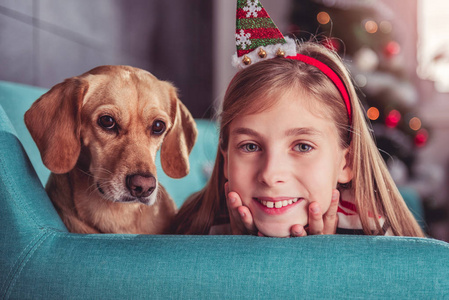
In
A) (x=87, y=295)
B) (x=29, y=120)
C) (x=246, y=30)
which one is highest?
(x=246, y=30)

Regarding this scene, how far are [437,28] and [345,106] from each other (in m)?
4.13

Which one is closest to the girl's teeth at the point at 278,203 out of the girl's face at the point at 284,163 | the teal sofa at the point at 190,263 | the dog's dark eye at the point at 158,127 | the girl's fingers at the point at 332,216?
the girl's face at the point at 284,163

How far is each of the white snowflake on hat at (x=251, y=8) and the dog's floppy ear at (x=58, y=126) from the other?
18.0 inches

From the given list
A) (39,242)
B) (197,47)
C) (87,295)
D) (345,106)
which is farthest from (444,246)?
(197,47)

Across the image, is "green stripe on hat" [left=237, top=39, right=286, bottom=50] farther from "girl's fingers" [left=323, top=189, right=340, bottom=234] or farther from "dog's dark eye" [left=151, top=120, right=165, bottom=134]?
"girl's fingers" [left=323, top=189, right=340, bottom=234]

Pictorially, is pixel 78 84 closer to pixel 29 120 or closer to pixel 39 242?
pixel 29 120

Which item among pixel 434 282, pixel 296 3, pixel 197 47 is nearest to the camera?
pixel 434 282

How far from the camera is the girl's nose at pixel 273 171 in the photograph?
37.2 inches

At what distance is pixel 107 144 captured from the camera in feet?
3.37

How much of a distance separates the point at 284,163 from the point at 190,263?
1.20 ft

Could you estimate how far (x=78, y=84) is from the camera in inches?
39.4

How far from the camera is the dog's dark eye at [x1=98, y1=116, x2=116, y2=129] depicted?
40.1 inches

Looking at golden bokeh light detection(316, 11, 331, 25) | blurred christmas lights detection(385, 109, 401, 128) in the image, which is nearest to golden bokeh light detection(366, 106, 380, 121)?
blurred christmas lights detection(385, 109, 401, 128)

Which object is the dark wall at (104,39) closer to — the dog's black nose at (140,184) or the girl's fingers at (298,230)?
the dog's black nose at (140,184)
